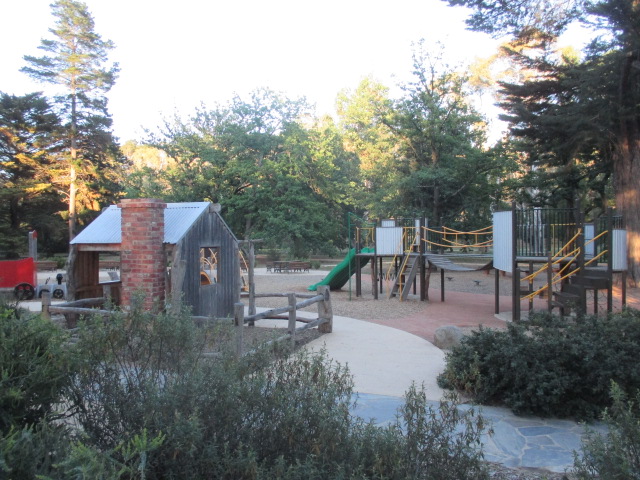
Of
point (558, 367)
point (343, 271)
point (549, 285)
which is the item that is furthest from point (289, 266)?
point (558, 367)

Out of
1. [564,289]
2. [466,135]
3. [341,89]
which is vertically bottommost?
[564,289]

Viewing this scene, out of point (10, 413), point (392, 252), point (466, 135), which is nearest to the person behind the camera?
point (10, 413)

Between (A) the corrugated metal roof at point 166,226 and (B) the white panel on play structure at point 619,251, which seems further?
(B) the white panel on play structure at point 619,251

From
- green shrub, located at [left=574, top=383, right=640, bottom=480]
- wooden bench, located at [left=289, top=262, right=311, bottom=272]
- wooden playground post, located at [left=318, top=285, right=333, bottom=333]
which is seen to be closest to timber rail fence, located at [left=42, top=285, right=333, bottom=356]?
wooden playground post, located at [left=318, top=285, right=333, bottom=333]

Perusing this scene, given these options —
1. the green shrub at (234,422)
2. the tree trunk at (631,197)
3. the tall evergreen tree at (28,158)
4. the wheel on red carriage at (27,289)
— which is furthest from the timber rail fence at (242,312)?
the tall evergreen tree at (28,158)

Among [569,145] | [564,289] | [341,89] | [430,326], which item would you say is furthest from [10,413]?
[341,89]

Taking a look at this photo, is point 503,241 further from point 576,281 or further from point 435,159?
point 435,159

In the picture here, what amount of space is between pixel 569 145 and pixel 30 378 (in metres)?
19.7

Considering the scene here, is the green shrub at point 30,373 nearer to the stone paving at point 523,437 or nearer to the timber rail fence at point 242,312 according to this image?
the stone paving at point 523,437

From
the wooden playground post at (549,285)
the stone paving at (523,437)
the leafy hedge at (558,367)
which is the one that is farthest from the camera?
the wooden playground post at (549,285)

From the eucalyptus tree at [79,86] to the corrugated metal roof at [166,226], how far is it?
28992mm

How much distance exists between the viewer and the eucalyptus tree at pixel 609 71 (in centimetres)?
1522

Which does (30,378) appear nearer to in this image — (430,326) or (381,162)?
(430,326)

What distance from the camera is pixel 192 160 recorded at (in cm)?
3222
